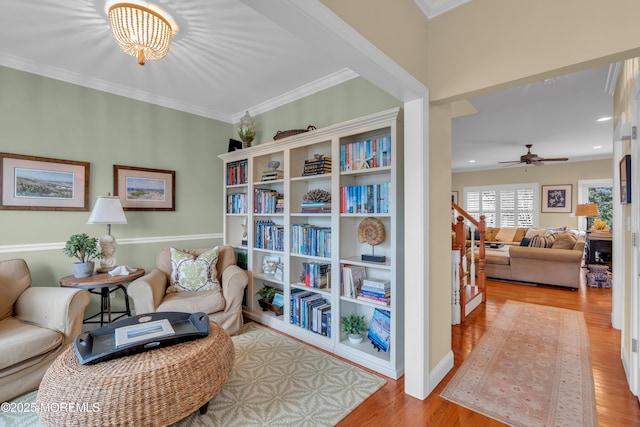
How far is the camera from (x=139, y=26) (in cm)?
180

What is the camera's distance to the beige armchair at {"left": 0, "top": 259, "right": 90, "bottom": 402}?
1.84 m

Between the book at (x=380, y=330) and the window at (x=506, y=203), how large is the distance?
7.59m

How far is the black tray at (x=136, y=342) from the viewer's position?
5.18 feet

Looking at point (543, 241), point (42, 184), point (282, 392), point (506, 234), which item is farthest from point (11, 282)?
point (506, 234)

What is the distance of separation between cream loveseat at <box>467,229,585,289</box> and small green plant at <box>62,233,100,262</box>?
5701 mm

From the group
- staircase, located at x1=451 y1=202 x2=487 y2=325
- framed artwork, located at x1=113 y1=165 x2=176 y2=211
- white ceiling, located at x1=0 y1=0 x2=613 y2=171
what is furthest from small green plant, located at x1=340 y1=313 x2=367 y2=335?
framed artwork, located at x1=113 y1=165 x2=176 y2=211

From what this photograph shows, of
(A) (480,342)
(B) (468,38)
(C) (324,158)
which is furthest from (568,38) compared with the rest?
(A) (480,342)

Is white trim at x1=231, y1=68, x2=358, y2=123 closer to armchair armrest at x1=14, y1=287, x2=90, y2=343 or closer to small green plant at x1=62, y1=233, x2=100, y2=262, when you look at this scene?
small green plant at x1=62, y1=233, x2=100, y2=262

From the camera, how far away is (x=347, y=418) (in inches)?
70.2

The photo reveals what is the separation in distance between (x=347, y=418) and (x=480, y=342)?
172cm

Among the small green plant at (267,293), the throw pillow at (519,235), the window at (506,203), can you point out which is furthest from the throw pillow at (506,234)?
the small green plant at (267,293)

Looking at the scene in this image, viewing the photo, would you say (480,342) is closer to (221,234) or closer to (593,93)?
(593,93)

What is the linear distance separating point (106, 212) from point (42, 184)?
2.06 feet

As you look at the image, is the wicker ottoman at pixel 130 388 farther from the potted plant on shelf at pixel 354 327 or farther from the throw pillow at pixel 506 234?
the throw pillow at pixel 506 234
